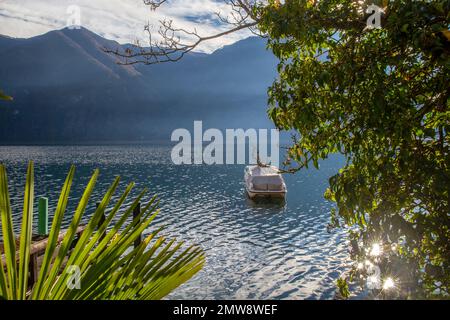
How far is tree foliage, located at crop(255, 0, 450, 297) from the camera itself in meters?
4.31

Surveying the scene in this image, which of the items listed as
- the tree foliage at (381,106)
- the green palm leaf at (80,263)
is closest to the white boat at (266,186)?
the tree foliage at (381,106)

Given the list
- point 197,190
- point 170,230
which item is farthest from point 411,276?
point 197,190

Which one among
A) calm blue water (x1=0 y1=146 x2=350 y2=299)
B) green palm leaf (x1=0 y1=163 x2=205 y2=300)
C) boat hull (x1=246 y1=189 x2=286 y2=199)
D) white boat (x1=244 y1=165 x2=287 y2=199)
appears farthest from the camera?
white boat (x1=244 y1=165 x2=287 y2=199)

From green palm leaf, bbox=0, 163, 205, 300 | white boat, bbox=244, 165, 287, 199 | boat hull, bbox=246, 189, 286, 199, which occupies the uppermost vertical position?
green palm leaf, bbox=0, 163, 205, 300

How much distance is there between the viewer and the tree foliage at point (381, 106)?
4309 millimetres

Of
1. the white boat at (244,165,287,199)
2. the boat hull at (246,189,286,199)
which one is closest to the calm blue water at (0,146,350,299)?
the boat hull at (246,189,286,199)

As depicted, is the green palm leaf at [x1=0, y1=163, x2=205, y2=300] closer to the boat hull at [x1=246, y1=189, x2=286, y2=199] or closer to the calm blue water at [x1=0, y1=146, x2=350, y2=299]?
the calm blue water at [x1=0, y1=146, x2=350, y2=299]

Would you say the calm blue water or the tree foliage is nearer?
the tree foliage

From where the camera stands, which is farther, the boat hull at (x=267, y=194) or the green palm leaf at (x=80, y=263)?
the boat hull at (x=267, y=194)

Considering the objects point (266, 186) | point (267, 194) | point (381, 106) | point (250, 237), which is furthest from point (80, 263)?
point (266, 186)

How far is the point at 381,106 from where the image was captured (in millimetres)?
4215

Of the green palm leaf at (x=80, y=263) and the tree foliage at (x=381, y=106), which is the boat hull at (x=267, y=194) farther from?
the green palm leaf at (x=80, y=263)
